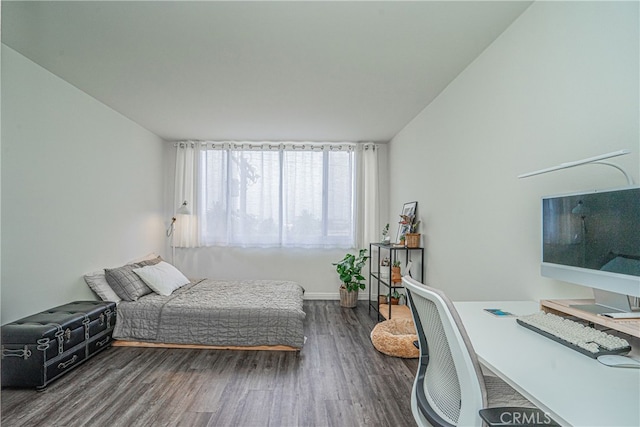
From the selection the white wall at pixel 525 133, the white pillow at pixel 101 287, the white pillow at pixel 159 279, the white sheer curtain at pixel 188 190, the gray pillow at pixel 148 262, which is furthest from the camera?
the white sheer curtain at pixel 188 190

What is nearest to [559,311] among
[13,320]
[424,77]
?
[424,77]

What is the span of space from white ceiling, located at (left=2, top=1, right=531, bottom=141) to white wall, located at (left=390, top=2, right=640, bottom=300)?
31 cm

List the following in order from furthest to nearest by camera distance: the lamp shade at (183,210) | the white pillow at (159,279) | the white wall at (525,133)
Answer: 1. the lamp shade at (183,210)
2. the white pillow at (159,279)
3. the white wall at (525,133)

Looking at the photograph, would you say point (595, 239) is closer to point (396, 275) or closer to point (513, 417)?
point (513, 417)

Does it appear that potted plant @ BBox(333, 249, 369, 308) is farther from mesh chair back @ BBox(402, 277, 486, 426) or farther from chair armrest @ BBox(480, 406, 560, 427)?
chair armrest @ BBox(480, 406, 560, 427)

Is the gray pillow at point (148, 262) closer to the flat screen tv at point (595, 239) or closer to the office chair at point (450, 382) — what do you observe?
the office chair at point (450, 382)

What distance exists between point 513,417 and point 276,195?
4.69 metres

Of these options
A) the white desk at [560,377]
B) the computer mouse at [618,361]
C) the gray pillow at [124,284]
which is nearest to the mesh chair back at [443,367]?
the white desk at [560,377]

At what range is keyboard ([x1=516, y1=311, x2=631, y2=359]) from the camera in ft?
3.85

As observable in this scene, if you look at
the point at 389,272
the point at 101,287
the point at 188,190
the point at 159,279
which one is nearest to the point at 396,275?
the point at 389,272

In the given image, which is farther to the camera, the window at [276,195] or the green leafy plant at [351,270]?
the window at [276,195]

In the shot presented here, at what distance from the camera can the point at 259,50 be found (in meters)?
2.58

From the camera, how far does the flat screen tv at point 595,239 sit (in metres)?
1.23

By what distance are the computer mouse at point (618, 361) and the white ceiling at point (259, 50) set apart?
196cm
